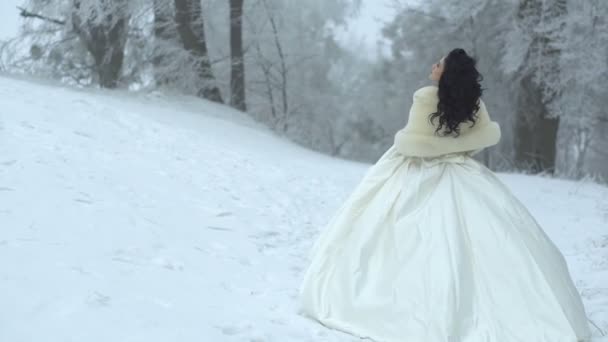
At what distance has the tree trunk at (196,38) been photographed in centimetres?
1327

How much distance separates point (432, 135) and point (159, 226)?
2.13 m

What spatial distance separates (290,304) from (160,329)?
105cm

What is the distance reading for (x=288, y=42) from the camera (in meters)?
17.9

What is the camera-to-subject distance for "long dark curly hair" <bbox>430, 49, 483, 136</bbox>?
343cm

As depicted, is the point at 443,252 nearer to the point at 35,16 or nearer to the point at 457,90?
the point at 457,90

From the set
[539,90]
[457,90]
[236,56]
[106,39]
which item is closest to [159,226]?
[457,90]

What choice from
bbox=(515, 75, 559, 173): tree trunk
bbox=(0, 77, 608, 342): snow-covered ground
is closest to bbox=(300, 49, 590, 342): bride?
bbox=(0, 77, 608, 342): snow-covered ground

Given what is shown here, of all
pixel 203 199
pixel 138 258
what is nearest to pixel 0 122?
pixel 203 199

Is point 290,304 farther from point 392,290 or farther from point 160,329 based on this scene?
point 160,329

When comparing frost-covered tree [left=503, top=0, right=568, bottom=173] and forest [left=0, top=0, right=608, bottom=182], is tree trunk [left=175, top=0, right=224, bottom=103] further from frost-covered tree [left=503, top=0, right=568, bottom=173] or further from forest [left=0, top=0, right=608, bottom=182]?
frost-covered tree [left=503, top=0, right=568, bottom=173]

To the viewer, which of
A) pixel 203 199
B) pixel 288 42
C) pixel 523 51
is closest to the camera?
pixel 203 199

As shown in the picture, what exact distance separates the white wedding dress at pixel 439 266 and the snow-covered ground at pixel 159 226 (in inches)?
10.8

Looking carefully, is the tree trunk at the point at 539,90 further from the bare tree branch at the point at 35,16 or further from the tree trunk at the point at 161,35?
the bare tree branch at the point at 35,16

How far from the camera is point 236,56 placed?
47.4 feet
